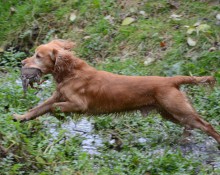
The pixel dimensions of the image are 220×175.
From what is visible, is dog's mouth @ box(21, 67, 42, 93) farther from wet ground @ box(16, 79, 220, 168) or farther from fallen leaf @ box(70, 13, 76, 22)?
fallen leaf @ box(70, 13, 76, 22)

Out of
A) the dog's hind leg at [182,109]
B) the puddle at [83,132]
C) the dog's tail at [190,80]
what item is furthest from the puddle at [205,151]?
the puddle at [83,132]

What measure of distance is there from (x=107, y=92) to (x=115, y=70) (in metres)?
1.97

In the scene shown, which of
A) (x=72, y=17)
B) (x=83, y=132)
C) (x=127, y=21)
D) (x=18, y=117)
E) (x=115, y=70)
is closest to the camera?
(x=18, y=117)

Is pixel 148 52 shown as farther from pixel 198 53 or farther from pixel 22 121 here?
pixel 22 121

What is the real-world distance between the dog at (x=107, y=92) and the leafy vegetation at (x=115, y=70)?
0.68 ft

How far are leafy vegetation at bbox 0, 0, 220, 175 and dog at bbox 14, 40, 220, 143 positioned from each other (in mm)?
207

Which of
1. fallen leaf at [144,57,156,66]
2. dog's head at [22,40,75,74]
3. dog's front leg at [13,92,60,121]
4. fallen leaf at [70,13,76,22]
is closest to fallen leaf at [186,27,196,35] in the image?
fallen leaf at [144,57,156,66]

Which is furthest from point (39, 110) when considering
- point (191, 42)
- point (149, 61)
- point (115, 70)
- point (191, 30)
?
point (191, 30)

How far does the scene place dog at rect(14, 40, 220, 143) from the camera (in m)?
7.45

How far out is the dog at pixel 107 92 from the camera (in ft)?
24.5

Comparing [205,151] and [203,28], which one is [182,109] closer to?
[205,151]

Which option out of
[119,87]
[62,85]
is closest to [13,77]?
[62,85]

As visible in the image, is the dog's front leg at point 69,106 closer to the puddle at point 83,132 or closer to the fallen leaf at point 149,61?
the puddle at point 83,132

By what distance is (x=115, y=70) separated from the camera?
31.3 feet
